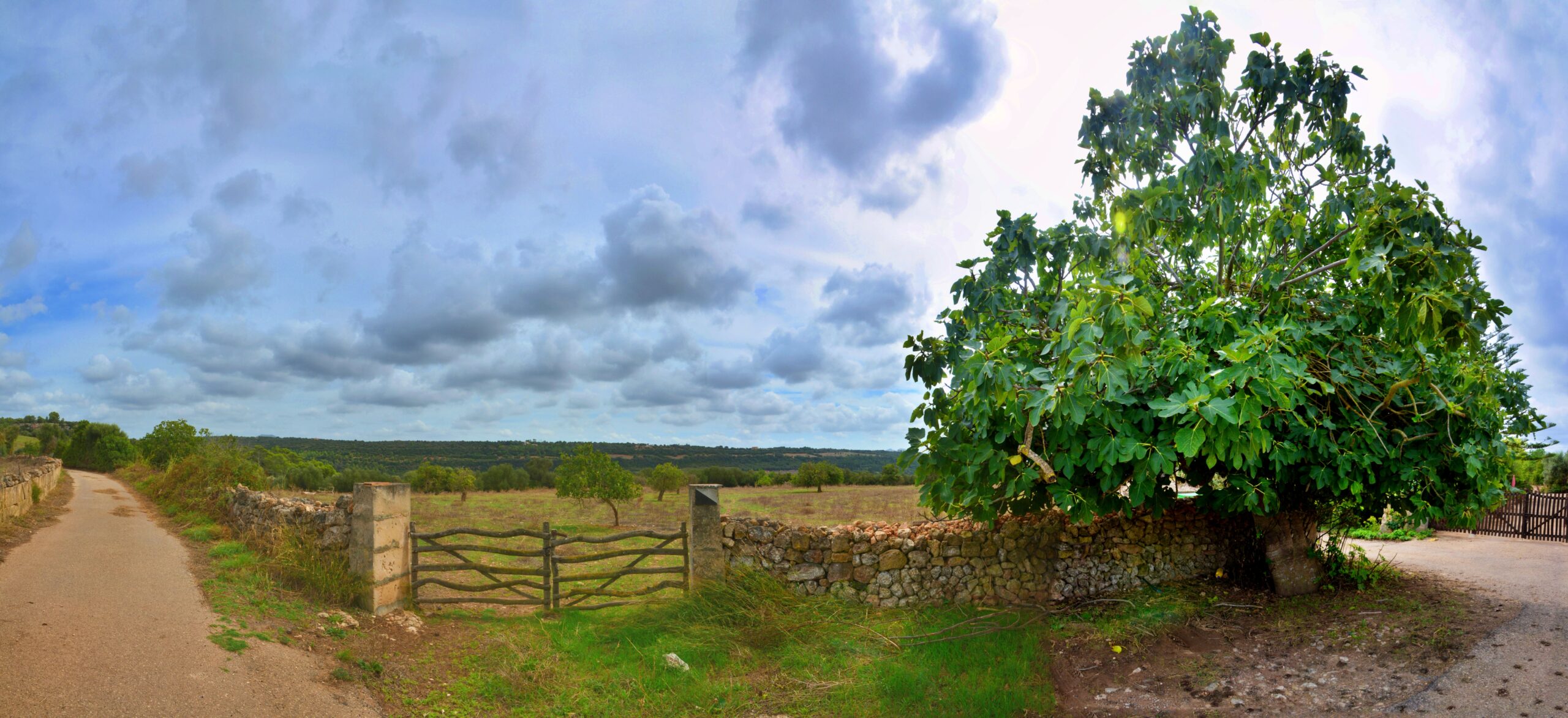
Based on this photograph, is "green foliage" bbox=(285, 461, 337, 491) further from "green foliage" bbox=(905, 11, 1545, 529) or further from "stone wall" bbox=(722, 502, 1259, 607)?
"green foliage" bbox=(905, 11, 1545, 529)

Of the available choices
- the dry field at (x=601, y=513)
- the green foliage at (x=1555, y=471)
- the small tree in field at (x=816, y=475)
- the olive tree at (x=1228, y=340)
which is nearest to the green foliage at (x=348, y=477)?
the dry field at (x=601, y=513)

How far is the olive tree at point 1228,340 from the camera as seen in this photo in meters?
5.99

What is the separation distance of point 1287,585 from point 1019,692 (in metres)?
4.19

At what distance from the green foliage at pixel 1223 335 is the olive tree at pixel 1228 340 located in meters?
0.03

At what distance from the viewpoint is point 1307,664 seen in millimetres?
6777

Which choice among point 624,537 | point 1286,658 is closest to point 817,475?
point 624,537

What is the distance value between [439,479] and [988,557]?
106 feet

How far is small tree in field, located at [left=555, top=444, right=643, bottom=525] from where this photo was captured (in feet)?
80.3

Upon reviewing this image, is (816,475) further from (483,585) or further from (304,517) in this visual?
(304,517)

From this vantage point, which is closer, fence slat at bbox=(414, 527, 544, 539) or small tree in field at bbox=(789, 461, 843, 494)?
fence slat at bbox=(414, 527, 544, 539)

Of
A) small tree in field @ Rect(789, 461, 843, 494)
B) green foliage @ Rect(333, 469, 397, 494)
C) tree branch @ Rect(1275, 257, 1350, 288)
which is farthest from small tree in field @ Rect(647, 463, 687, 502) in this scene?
tree branch @ Rect(1275, 257, 1350, 288)

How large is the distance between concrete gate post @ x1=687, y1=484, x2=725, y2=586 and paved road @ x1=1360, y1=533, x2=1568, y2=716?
6.62 meters

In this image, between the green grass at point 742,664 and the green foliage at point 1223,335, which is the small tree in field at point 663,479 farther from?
the green foliage at point 1223,335

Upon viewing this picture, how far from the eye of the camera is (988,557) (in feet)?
30.3
